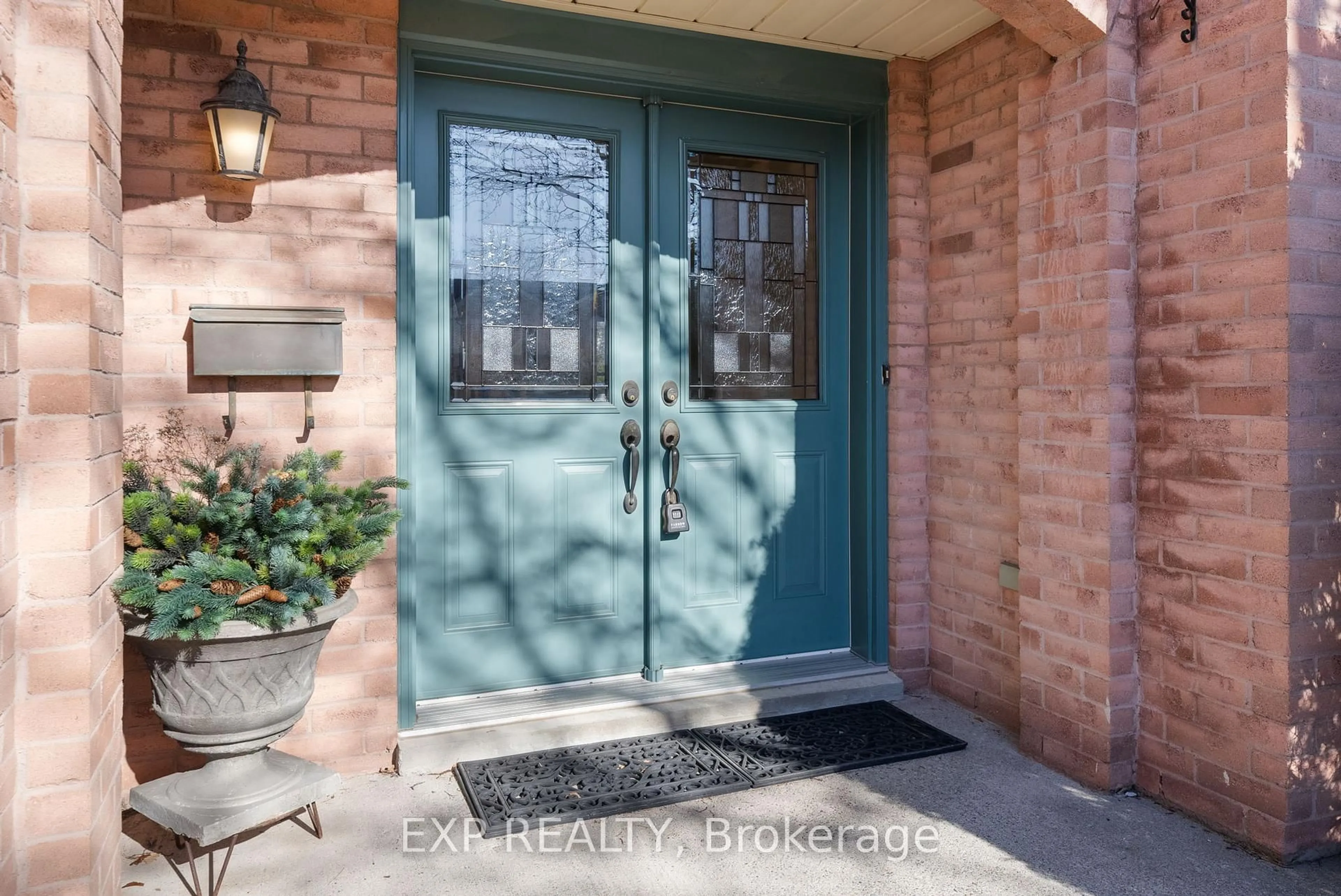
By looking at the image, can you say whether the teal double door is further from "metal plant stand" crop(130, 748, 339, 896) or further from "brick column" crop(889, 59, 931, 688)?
"metal plant stand" crop(130, 748, 339, 896)

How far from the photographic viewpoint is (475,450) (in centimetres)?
293

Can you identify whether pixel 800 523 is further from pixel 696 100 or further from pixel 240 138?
pixel 240 138

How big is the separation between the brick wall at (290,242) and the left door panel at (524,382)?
0.22 meters

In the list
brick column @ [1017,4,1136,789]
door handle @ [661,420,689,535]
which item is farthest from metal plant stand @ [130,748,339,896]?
brick column @ [1017,4,1136,789]

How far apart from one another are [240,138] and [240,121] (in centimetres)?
4

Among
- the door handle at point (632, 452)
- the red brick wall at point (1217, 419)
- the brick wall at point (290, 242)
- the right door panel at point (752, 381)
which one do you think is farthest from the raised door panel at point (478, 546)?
the red brick wall at point (1217, 419)

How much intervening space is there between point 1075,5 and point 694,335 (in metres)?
1.52

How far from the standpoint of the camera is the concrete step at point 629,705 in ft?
8.86

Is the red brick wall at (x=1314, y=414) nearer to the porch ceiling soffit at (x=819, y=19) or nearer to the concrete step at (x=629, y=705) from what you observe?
the porch ceiling soffit at (x=819, y=19)

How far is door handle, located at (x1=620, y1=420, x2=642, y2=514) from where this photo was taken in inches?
122

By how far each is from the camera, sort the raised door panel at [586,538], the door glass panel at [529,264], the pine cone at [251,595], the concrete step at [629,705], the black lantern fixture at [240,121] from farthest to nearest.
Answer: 1. the raised door panel at [586,538]
2. the door glass panel at [529,264]
3. the concrete step at [629,705]
4. the black lantern fixture at [240,121]
5. the pine cone at [251,595]

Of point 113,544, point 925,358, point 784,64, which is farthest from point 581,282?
point 113,544

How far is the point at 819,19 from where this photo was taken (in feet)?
9.64

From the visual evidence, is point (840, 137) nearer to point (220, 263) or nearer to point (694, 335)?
point (694, 335)
